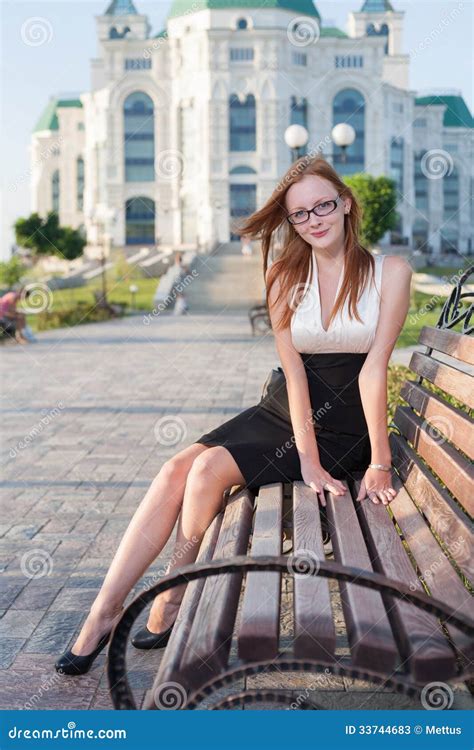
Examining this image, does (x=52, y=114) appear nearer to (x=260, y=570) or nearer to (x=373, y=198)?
(x=373, y=198)

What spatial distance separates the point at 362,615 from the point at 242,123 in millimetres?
69894

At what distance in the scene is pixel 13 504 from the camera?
5566 millimetres

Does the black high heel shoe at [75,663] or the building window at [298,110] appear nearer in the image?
the black high heel shoe at [75,663]

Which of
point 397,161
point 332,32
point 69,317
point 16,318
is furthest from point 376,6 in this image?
point 16,318

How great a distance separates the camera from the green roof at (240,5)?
69.8m

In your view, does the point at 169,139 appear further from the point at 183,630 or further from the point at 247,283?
the point at 183,630

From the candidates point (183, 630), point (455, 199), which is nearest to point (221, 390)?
point (183, 630)

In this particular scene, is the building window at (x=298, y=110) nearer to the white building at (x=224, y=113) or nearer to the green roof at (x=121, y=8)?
the white building at (x=224, y=113)

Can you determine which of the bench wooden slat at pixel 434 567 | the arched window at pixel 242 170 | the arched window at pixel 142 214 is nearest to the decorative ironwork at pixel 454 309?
the bench wooden slat at pixel 434 567

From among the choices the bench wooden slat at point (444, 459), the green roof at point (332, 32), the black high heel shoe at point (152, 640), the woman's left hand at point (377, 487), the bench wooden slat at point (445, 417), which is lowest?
the black high heel shoe at point (152, 640)

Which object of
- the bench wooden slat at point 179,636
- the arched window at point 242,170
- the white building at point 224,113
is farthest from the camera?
the arched window at point 242,170

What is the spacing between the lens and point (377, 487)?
3.25 m

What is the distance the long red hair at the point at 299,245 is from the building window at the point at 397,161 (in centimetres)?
7289

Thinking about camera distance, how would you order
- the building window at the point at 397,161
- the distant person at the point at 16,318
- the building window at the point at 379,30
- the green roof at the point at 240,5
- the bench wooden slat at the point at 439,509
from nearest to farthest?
the bench wooden slat at the point at 439,509
the distant person at the point at 16,318
the green roof at the point at 240,5
the building window at the point at 397,161
the building window at the point at 379,30
